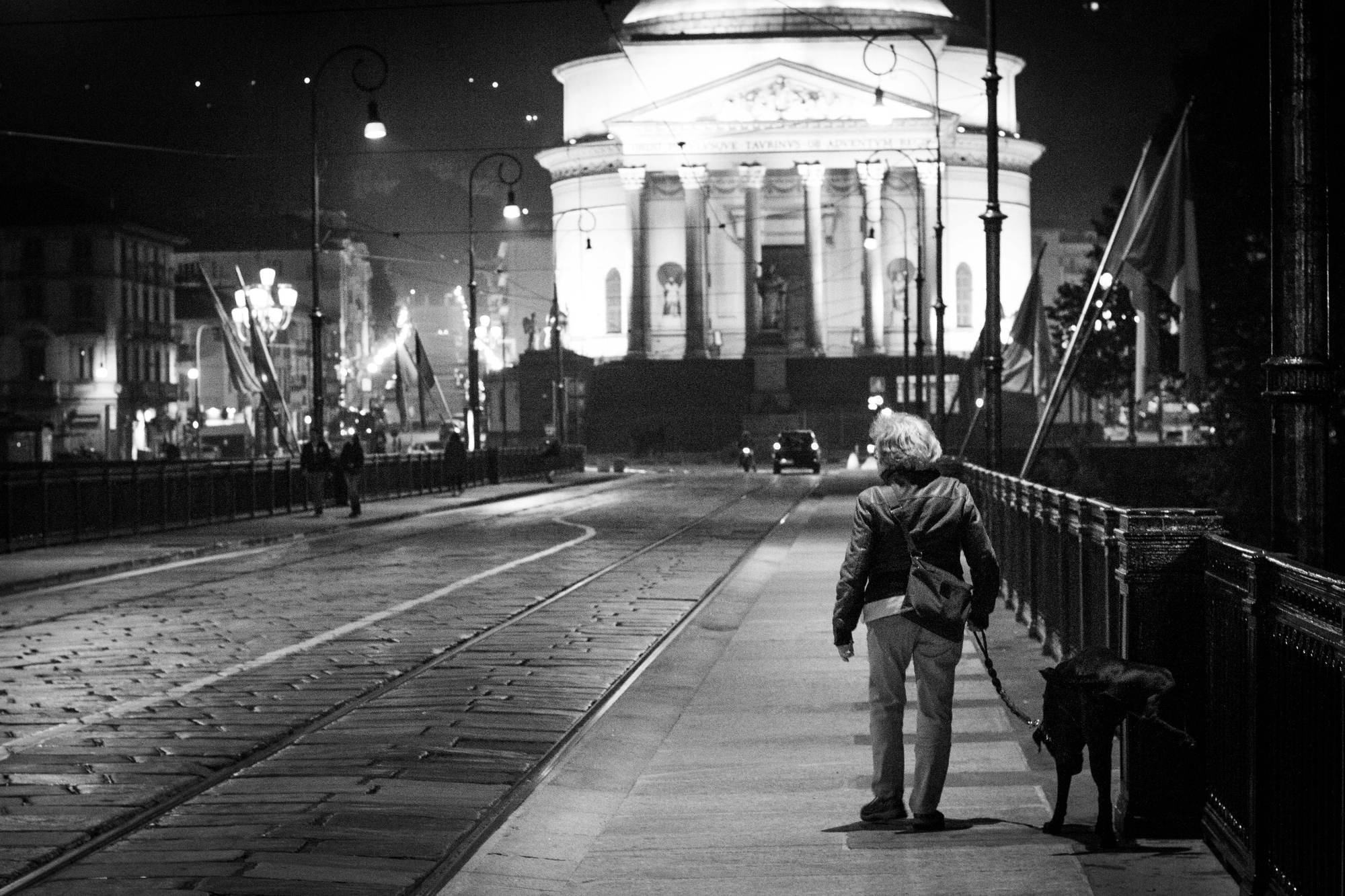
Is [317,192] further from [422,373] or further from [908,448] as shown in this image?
[908,448]

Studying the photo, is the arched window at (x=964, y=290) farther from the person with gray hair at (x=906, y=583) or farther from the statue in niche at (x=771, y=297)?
the person with gray hair at (x=906, y=583)

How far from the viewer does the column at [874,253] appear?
117 meters

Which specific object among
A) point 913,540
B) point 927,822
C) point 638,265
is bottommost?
point 927,822

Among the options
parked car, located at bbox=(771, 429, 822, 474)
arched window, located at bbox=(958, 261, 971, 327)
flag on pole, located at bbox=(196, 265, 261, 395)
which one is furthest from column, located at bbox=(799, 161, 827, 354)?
flag on pole, located at bbox=(196, 265, 261, 395)

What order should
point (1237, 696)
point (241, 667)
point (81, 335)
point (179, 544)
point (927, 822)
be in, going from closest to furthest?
1. point (1237, 696)
2. point (927, 822)
3. point (241, 667)
4. point (179, 544)
5. point (81, 335)

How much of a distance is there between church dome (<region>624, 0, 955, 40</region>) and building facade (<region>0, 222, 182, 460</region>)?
31.9 m

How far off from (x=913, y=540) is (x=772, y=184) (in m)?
113

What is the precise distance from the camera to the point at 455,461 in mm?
58312

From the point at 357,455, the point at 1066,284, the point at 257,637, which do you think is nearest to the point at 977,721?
the point at 257,637

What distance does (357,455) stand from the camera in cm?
4256

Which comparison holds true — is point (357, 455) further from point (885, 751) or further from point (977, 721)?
point (885, 751)

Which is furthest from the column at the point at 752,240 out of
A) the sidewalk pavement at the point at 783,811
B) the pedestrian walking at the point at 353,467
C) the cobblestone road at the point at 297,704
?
the sidewalk pavement at the point at 783,811

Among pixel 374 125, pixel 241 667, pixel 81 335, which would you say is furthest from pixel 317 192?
pixel 81 335

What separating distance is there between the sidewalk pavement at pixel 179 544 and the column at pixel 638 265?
2739 inches
